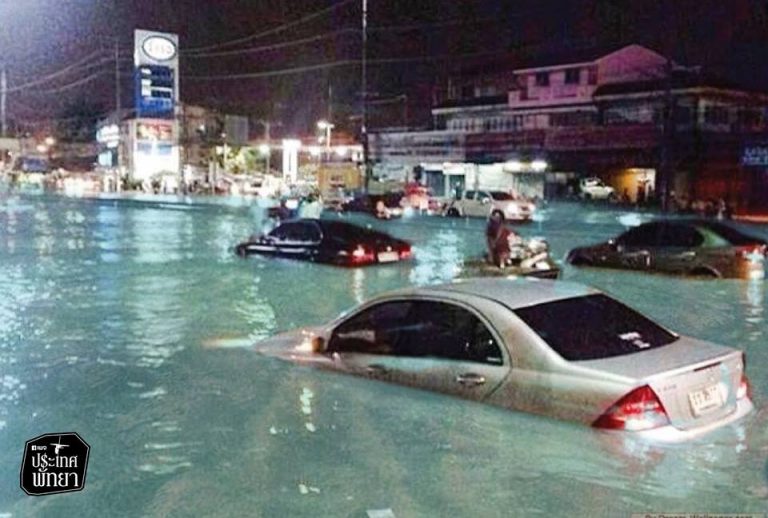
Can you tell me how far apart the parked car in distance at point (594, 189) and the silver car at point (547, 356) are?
153 ft

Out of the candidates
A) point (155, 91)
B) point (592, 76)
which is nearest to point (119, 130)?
point (155, 91)

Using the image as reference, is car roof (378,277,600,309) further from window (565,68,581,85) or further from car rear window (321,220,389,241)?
window (565,68,581,85)

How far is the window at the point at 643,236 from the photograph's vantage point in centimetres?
1894

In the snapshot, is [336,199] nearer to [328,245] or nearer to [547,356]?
[328,245]

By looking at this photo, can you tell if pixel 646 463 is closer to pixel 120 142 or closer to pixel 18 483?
pixel 18 483

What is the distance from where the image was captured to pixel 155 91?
87.8 meters

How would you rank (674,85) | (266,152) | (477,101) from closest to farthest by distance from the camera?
1. (674,85)
2. (477,101)
3. (266,152)

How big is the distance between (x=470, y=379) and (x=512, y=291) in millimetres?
849

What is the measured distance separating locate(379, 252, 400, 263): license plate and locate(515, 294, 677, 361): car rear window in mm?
13806

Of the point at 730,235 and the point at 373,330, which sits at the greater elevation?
the point at 730,235

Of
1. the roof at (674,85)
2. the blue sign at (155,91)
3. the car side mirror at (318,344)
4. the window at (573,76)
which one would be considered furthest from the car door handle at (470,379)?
the blue sign at (155,91)

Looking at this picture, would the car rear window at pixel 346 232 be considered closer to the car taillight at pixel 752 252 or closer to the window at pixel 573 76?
the car taillight at pixel 752 252

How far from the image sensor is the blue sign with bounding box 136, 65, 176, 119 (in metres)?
86.4

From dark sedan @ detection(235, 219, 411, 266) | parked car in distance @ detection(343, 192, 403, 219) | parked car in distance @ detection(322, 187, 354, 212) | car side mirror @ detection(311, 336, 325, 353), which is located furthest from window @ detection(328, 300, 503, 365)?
parked car in distance @ detection(322, 187, 354, 212)
